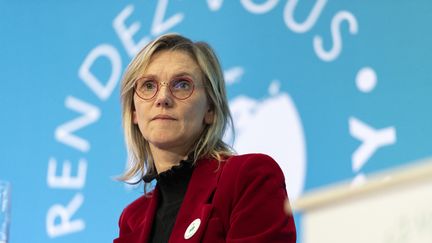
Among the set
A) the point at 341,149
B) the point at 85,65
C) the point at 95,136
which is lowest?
the point at 341,149

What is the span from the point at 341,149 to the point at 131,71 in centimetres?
73

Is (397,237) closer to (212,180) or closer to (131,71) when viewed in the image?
(212,180)

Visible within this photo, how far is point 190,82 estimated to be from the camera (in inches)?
68.9

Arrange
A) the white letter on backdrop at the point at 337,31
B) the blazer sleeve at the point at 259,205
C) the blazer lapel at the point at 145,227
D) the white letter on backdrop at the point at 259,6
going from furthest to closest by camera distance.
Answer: the white letter on backdrop at the point at 259,6 → the white letter on backdrop at the point at 337,31 → the blazer lapel at the point at 145,227 → the blazer sleeve at the point at 259,205

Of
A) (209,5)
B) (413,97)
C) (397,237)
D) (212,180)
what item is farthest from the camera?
(209,5)

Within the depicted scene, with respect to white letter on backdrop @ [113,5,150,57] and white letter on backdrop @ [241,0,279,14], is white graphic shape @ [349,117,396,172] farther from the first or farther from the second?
white letter on backdrop @ [113,5,150,57]

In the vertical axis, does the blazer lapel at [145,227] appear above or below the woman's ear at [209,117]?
below

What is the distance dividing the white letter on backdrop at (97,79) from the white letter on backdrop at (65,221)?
0.36m

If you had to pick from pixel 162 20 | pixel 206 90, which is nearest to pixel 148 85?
pixel 206 90

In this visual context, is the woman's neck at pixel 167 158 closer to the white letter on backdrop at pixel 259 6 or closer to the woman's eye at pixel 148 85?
the woman's eye at pixel 148 85

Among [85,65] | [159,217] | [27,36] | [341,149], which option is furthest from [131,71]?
[27,36]

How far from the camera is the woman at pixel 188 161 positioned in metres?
1.56

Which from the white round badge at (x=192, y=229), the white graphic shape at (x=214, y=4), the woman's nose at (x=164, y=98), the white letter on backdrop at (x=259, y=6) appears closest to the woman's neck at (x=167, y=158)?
the woman's nose at (x=164, y=98)

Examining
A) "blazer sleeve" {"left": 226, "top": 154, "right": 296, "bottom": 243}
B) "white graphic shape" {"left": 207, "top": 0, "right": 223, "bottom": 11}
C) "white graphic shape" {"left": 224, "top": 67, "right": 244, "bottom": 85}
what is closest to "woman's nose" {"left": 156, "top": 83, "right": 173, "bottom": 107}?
"blazer sleeve" {"left": 226, "top": 154, "right": 296, "bottom": 243}
